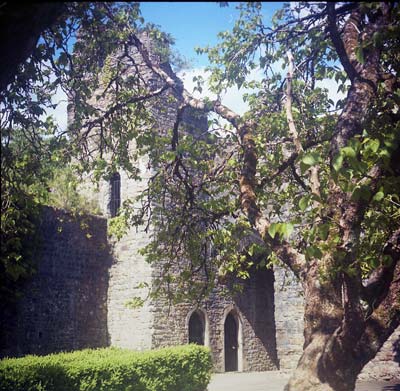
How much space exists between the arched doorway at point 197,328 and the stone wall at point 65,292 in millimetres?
2913

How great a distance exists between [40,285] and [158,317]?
12.2ft

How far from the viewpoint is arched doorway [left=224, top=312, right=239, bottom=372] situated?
18219 millimetres

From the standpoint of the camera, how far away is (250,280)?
1977cm

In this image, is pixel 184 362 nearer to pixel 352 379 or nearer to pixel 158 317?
pixel 158 317

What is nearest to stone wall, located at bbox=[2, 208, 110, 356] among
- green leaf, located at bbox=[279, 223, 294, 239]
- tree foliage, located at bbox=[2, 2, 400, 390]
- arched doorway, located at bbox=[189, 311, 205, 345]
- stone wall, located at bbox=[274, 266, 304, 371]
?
arched doorway, located at bbox=[189, 311, 205, 345]

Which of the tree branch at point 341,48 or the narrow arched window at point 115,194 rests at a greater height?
the narrow arched window at point 115,194

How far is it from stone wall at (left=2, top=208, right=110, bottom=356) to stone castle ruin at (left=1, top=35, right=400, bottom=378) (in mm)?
27

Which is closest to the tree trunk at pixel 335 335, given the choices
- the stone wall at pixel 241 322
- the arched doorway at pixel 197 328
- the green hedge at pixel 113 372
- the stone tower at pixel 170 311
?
the green hedge at pixel 113 372

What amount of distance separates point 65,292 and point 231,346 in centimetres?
735

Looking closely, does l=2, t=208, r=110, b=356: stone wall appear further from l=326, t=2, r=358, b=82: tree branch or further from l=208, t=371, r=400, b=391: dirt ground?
l=326, t=2, r=358, b=82: tree branch

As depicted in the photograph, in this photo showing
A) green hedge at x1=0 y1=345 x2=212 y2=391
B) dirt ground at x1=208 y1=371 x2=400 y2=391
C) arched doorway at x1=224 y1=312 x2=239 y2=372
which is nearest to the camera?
green hedge at x1=0 y1=345 x2=212 y2=391

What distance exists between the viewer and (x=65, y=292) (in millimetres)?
14180

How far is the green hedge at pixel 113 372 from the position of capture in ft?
26.1

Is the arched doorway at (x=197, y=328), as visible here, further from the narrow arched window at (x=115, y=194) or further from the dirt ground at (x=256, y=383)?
the narrow arched window at (x=115, y=194)
